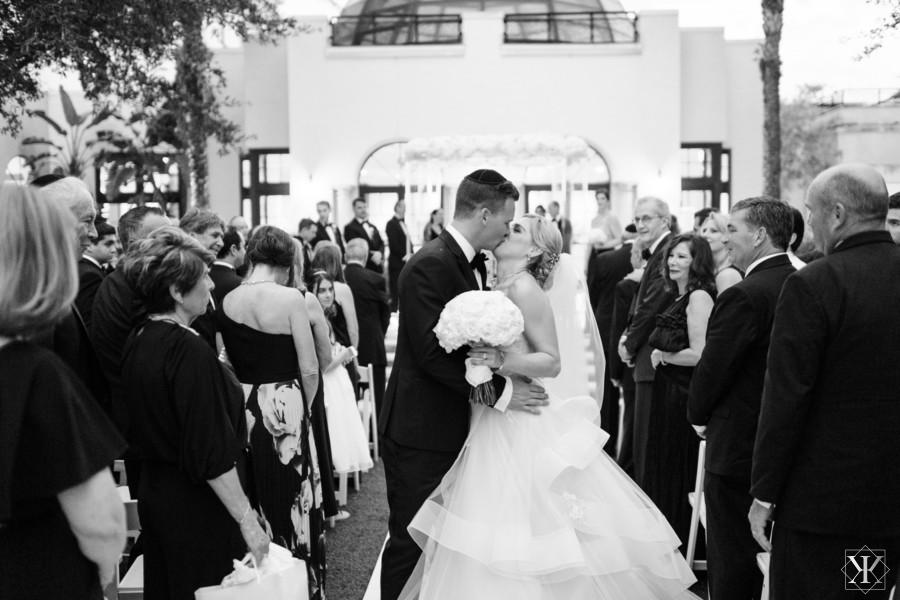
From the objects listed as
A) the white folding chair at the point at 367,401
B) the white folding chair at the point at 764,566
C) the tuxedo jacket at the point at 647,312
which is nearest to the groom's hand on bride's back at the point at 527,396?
the white folding chair at the point at 764,566

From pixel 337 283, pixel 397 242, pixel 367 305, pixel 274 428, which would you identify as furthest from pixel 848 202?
pixel 397 242

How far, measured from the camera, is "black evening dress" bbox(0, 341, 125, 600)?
2.29 m

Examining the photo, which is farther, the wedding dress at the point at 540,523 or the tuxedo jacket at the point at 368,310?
the tuxedo jacket at the point at 368,310

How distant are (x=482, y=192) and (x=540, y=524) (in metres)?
1.48

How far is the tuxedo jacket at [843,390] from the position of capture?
3219 mm

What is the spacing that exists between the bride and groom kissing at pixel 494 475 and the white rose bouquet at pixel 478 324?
8cm

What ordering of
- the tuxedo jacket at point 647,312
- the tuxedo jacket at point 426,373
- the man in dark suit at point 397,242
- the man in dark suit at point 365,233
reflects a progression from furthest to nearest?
the man in dark suit at point 397,242 < the man in dark suit at point 365,233 < the tuxedo jacket at point 647,312 < the tuxedo jacket at point 426,373

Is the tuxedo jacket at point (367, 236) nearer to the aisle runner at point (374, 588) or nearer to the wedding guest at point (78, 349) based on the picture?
the aisle runner at point (374, 588)

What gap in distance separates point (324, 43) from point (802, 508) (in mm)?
22650

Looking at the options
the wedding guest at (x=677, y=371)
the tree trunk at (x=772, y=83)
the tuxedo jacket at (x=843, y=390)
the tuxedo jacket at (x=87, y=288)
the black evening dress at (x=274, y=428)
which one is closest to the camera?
the tuxedo jacket at (x=843, y=390)

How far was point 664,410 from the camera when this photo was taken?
19.9 ft

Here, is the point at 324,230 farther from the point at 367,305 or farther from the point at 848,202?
the point at 848,202

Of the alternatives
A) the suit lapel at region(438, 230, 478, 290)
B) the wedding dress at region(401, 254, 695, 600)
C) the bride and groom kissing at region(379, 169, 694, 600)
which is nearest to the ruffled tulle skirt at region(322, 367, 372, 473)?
the bride and groom kissing at region(379, 169, 694, 600)

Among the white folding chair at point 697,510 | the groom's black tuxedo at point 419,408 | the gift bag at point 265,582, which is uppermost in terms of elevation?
the groom's black tuxedo at point 419,408
